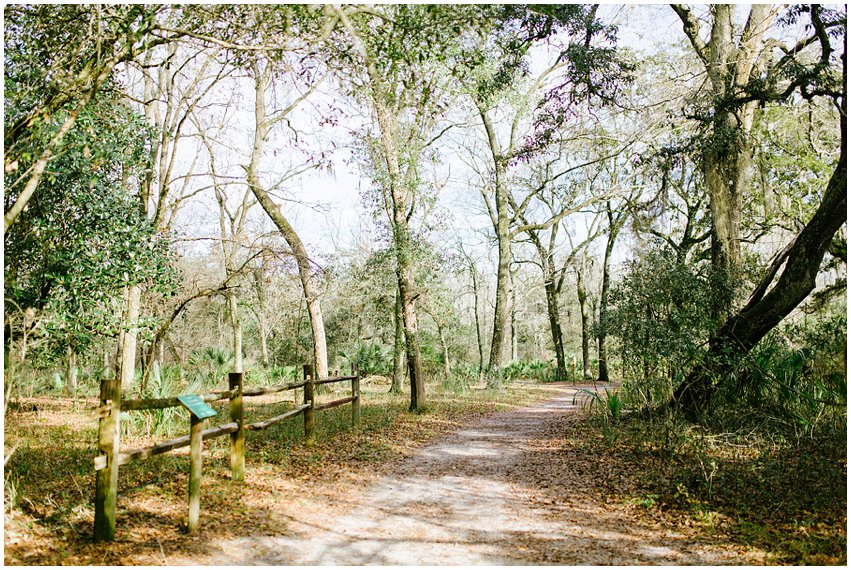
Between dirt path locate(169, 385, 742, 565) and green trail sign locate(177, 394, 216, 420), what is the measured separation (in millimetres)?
1011

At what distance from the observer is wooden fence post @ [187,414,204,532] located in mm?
5082

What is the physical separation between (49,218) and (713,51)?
11176 mm

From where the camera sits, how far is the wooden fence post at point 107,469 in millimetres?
4625

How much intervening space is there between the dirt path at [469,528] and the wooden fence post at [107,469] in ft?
2.17

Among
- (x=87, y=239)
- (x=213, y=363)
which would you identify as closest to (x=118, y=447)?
(x=87, y=239)

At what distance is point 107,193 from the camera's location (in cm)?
874

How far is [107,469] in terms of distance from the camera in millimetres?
4637

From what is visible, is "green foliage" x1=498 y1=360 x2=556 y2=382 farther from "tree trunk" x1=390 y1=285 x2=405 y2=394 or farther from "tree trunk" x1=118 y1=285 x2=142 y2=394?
"tree trunk" x1=118 y1=285 x2=142 y2=394

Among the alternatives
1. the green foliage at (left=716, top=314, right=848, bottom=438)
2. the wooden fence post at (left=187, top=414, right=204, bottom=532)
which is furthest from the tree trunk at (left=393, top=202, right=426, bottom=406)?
the wooden fence post at (left=187, top=414, right=204, bottom=532)

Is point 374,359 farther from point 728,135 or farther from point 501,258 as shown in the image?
point 728,135

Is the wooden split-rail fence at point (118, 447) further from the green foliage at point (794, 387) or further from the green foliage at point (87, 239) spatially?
the green foliage at point (794, 387)

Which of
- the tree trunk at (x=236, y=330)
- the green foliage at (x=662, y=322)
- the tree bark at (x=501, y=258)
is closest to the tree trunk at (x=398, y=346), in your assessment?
the tree bark at (x=501, y=258)

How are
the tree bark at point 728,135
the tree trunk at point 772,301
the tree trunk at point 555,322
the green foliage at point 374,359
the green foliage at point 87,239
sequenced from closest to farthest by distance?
1. the tree trunk at point 772,301
2. the green foliage at point 87,239
3. the tree bark at point 728,135
4. the green foliage at point 374,359
5. the tree trunk at point 555,322

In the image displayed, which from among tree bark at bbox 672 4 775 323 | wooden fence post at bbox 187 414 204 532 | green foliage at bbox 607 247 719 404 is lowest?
wooden fence post at bbox 187 414 204 532
